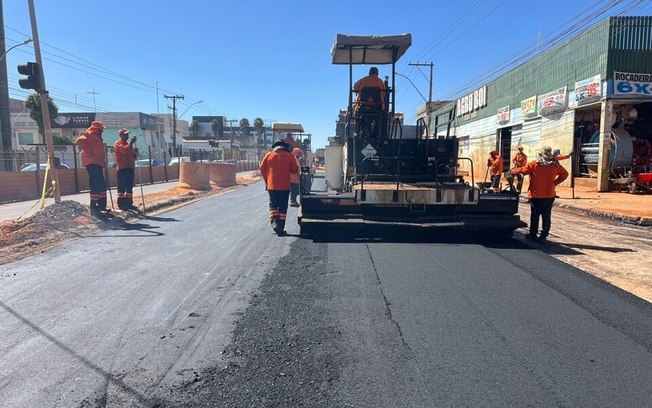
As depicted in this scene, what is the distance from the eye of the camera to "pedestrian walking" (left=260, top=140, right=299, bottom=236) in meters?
8.85

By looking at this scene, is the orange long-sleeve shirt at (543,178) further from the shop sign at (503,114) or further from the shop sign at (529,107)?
the shop sign at (503,114)

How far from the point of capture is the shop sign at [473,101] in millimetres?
32844

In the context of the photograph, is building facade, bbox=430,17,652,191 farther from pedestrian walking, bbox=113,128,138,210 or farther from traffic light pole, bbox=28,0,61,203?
traffic light pole, bbox=28,0,61,203

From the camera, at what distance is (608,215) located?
489 inches

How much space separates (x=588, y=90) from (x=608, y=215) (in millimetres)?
8558

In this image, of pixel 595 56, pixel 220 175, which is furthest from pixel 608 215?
pixel 220 175

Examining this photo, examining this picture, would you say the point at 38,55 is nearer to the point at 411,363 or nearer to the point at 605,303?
the point at 411,363

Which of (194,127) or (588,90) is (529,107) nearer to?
(588,90)

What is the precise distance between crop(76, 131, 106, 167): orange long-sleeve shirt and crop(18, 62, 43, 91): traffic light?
1394 mm

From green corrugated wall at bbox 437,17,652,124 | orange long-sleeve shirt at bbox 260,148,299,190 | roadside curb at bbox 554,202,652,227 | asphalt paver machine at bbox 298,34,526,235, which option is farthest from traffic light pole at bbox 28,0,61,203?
roadside curb at bbox 554,202,652,227

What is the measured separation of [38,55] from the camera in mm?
11180

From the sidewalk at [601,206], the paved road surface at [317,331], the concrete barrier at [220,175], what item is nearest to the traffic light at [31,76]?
the sidewalk at [601,206]

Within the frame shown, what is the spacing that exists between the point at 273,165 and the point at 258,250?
2114 mm

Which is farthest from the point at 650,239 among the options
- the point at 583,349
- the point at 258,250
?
the point at 258,250
